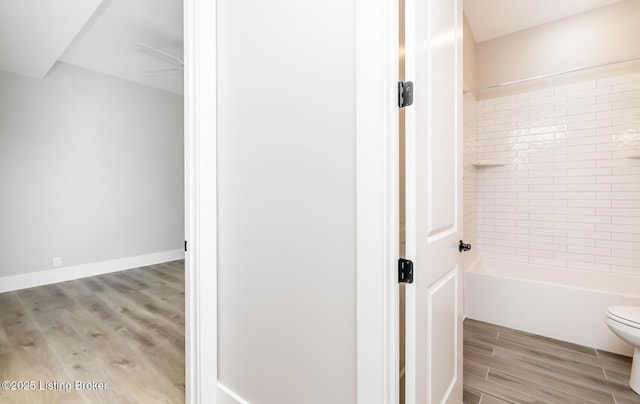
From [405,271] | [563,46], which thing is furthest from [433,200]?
[563,46]

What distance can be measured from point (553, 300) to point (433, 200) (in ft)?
6.57

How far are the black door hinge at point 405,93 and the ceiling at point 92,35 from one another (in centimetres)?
243

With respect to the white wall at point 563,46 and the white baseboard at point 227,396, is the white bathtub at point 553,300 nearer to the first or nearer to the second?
the white wall at point 563,46

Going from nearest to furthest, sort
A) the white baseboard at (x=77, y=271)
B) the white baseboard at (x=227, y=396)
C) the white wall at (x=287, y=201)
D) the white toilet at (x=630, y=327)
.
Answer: the white wall at (x=287, y=201) → the white baseboard at (x=227, y=396) → the white toilet at (x=630, y=327) → the white baseboard at (x=77, y=271)

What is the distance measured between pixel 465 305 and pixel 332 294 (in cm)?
219

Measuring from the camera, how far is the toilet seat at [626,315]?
1.66m

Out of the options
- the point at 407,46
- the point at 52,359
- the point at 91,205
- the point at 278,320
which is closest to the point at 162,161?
the point at 91,205

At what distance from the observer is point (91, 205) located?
405 centimetres

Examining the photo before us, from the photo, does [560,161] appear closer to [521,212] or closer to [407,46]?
[521,212]

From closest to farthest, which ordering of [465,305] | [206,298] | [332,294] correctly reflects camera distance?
[332,294] < [206,298] < [465,305]

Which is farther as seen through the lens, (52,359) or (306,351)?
(52,359)

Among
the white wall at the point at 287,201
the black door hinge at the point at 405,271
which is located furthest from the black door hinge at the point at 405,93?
the black door hinge at the point at 405,271

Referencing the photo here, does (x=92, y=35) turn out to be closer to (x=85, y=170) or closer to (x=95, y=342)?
(x=85, y=170)

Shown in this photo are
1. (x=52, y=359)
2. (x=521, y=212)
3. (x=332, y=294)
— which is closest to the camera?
(x=332, y=294)
